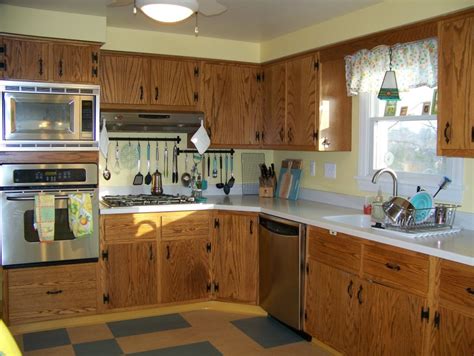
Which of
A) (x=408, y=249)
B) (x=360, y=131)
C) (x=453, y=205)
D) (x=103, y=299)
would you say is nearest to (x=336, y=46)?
(x=360, y=131)

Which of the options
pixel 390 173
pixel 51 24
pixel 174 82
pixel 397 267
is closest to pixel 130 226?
pixel 174 82

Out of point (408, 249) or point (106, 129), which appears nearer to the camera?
point (408, 249)

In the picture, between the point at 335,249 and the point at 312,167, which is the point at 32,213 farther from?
the point at 312,167

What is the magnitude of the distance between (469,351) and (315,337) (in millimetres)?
1255

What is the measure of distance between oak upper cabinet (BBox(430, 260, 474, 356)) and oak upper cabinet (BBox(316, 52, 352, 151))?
5.49 feet

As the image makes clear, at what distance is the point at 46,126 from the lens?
373 centimetres

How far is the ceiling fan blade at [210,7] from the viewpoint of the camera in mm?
2393

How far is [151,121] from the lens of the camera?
4.18m

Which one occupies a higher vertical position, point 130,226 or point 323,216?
point 323,216

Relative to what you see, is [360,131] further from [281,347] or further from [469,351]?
[469,351]

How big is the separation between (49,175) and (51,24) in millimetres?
1081

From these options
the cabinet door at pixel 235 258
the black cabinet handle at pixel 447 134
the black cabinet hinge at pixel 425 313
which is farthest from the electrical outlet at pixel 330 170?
the black cabinet hinge at pixel 425 313

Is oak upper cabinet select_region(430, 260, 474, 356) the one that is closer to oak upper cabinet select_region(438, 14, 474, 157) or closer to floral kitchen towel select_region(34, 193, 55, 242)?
oak upper cabinet select_region(438, 14, 474, 157)

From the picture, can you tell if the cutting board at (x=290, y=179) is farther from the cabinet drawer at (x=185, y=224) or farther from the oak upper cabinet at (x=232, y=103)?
the cabinet drawer at (x=185, y=224)
